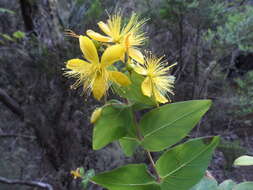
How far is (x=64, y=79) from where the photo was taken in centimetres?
241

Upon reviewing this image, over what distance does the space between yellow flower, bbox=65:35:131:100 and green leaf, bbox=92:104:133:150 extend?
4 cm

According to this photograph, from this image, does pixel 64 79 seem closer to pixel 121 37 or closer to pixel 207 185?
pixel 121 37

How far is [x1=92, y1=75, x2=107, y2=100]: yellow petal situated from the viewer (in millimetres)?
510

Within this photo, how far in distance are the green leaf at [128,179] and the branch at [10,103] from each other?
2441mm

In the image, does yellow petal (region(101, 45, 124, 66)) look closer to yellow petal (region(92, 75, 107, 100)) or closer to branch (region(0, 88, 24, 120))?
yellow petal (region(92, 75, 107, 100))

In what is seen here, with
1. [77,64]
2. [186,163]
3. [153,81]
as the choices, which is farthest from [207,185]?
[77,64]

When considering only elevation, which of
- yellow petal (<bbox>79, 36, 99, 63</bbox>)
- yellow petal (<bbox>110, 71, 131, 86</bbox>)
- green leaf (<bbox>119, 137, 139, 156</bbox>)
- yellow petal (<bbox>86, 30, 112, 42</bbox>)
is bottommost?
green leaf (<bbox>119, 137, 139, 156</bbox>)

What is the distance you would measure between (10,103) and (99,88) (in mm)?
2414

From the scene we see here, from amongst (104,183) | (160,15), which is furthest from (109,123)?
(160,15)

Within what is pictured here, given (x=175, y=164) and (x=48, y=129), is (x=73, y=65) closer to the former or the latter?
(x=175, y=164)

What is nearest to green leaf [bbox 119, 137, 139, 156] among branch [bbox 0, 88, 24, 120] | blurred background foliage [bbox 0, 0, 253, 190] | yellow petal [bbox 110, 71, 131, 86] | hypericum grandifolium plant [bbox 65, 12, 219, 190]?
hypericum grandifolium plant [bbox 65, 12, 219, 190]

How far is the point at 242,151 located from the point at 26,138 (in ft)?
7.81

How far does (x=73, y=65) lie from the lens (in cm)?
56

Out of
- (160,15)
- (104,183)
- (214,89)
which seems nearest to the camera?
(104,183)
